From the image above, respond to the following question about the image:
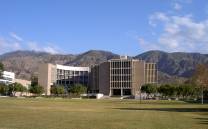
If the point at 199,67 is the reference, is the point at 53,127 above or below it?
below

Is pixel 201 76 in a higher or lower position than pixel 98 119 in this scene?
higher

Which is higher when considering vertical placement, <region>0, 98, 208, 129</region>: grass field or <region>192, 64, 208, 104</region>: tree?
<region>192, 64, 208, 104</region>: tree

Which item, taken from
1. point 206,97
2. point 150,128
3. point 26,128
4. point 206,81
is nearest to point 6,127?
point 26,128

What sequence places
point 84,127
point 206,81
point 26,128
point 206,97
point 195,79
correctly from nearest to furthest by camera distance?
point 26,128
point 84,127
point 206,81
point 195,79
point 206,97

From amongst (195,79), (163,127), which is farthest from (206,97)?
(163,127)

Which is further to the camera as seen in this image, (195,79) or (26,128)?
(195,79)

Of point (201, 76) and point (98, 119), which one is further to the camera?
point (201, 76)

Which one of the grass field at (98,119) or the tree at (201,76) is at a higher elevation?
the tree at (201,76)

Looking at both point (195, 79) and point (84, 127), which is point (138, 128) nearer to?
point (84, 127)

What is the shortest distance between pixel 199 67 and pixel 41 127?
303 feet

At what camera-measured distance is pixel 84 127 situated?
28.8 m

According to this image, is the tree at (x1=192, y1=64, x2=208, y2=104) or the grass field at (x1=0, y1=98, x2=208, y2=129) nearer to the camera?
the grass field at (x1=0, y1=98, x2=208, y2=129)

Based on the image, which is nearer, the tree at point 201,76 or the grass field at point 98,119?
the grass field at point 98,119

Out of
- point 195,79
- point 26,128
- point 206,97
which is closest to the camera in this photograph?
point 26,128
